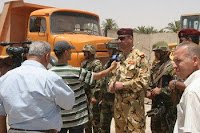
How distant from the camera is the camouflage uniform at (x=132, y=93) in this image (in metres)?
4.05

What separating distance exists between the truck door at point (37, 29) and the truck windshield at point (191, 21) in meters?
5.86

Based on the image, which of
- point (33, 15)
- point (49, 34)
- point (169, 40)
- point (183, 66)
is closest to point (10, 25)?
point (33, 15)

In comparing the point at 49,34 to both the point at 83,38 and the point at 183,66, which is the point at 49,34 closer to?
the point at 83,38

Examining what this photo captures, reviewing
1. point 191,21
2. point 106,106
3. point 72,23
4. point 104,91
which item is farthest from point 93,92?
point 191,21

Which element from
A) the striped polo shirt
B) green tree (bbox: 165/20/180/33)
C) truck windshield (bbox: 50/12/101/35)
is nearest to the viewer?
the striped polo shirt

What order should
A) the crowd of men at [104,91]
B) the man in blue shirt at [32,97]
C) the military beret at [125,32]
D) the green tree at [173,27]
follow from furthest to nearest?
1. the green tree at [173,27]
2. the military beret at [125,32]
3. the man in blue shirt at [32,97]
4. the crowd of men at [104,91]

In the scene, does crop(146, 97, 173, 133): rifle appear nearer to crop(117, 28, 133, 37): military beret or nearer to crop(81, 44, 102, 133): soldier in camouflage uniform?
crop(117, 28, 133, 37): military beret

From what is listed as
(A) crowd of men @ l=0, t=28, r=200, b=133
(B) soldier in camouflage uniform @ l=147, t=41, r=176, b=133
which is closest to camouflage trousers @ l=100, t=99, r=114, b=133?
(A) crowd of men @ l=0, t=28, r=200, b=133

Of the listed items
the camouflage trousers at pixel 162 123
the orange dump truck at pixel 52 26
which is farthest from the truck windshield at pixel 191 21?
the camouflage trousers at pixel 162 123

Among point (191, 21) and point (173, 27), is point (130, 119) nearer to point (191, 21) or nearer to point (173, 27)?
point (191, 21)

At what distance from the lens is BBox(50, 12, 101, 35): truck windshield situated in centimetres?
800

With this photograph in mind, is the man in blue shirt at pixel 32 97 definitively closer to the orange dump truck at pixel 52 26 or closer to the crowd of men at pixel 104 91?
the crowd of men at pixel 104 91

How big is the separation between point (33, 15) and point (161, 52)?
15.0 ft

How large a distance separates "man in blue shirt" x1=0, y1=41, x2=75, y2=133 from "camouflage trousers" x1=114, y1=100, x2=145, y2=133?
1.59 metres
